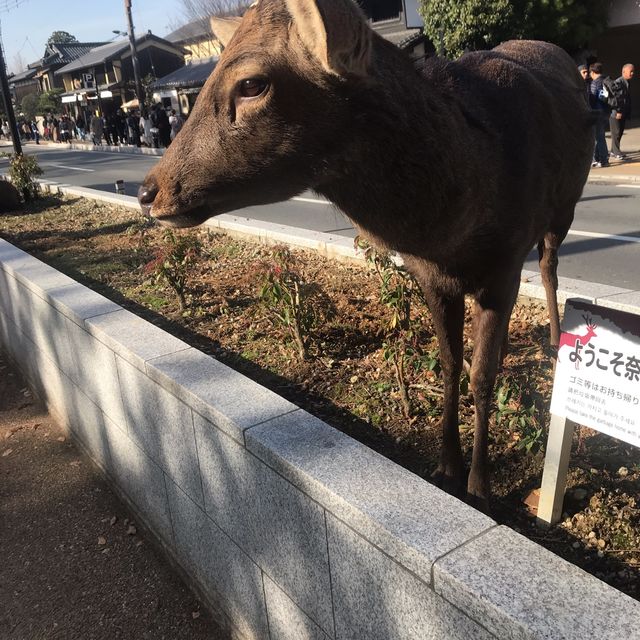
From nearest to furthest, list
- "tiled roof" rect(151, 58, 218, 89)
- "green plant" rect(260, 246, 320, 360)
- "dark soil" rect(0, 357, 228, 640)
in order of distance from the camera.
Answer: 1. "dark soil" rect(0, 357, 228, 640)
2. "green plant" rect(260, 246, 320, 360)
3. "tiled roof" rect(151, 58, 218, 89)

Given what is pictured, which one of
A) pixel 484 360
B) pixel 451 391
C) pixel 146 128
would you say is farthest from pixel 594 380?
pixel 146 128

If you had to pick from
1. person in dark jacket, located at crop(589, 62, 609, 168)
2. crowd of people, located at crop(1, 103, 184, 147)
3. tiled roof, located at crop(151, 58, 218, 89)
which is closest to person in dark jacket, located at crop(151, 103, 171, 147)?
crowd of people, located at crop(1, 103, 184, 147)

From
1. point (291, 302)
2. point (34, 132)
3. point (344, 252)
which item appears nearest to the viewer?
point (291, 302)

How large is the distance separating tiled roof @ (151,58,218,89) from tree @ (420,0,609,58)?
1839 cm

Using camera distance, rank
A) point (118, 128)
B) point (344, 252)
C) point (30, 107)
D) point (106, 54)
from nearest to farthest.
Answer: point (344, 252), point (118, 128), point (106, 54), point (30, 107)

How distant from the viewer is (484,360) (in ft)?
8.37

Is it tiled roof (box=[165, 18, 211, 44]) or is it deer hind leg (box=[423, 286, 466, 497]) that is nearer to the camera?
deer hind leg (box=[423, 286, 466, 497])

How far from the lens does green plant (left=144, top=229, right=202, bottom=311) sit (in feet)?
17.3

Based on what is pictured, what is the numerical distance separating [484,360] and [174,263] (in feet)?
11.5

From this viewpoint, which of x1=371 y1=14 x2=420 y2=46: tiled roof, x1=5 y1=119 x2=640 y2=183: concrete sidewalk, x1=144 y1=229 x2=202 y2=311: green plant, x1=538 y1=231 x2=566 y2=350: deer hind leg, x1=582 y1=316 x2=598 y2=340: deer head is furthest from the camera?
x1=371 y1=14 x2=420 y2=46: tiled roof

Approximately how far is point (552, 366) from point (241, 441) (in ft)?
7.20

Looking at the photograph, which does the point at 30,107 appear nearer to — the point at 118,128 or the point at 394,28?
the point at 118,128

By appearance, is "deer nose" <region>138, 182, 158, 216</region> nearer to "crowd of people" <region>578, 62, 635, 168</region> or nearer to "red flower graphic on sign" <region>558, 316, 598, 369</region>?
"red flower graphic on sign" <region>558, 316, 598, 369</region>

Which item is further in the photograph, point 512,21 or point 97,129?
point 97,129
